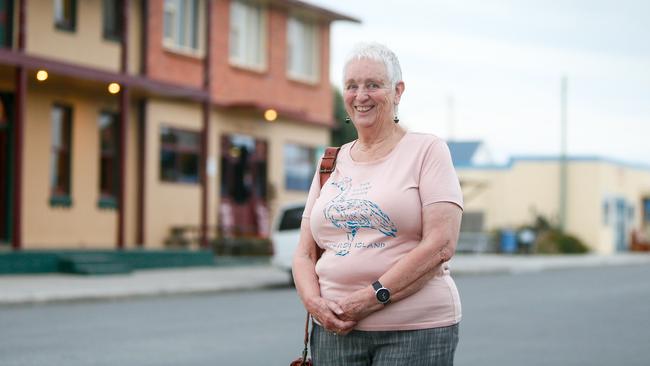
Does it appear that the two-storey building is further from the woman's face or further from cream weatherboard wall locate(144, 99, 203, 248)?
the woman's face

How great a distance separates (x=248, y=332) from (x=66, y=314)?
132 inches

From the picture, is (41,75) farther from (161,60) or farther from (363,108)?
(363,108)

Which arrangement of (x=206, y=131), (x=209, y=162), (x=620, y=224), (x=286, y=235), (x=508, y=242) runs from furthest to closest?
(x=620, y=224) < (x=508, y=242) < (x=209, y=162) < (x=206, y=131) < (x=286, y=235)

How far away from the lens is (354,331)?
3727 mm

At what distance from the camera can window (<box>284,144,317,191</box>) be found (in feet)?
99.5

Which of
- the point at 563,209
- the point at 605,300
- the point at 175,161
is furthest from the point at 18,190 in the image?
the point at 563,209

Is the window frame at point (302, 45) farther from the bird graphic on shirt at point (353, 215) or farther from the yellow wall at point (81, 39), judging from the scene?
the bird graphic on shirt at point (353, 215)

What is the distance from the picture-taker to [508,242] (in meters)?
43.1

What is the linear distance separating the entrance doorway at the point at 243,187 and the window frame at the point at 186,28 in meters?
2.64

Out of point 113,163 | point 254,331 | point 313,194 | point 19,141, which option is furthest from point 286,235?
point 313,194

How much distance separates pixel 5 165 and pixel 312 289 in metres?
19.6

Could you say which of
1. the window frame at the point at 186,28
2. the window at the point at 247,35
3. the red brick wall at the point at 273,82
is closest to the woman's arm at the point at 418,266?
A: the window frame at the point at 186,28

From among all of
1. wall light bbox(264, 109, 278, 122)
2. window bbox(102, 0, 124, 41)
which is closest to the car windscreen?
window bbox(102, 0, 124, 41)

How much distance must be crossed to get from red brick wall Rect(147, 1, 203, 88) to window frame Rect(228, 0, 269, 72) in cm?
179
